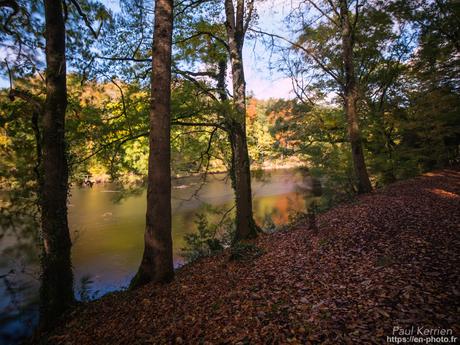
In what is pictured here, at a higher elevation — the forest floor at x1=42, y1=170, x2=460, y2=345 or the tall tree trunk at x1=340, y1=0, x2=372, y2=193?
the tall tree trunk at x1=340, y1=0, x2=372, y2=193

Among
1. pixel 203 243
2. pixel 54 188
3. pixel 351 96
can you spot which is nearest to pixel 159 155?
pixel 54 188

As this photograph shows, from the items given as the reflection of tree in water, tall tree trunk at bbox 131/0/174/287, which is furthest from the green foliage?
the reflection of tree in water

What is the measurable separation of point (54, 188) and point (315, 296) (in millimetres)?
5323

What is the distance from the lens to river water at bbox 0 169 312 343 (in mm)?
9984

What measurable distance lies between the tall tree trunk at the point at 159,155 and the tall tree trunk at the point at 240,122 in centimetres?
307

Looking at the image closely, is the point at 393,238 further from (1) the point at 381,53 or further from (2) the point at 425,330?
(1) the point at 381,53

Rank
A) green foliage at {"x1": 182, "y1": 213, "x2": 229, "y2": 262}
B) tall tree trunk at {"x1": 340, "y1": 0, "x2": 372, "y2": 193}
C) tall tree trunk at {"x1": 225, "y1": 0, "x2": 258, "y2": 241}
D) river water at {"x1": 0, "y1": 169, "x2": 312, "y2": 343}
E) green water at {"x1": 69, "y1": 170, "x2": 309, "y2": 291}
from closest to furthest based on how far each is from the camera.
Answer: tall tree trunk at {"x1": 225, "y1": 0, "x2": 258, "y2": 241} → green foliage at {"x1": 182, "y1": 213, "x2": 229, "y2": 262} → river water at {"x1": 0, "y1": 169, "x2": 312, "y2": 343} → tall tree trunk at {"x1": 340, "y1": 0, "x2": 372, "y2": 193} → green water at {"x1": 69, "y1": 170, "x2": 309, "y2": 291}

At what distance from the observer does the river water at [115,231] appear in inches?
393

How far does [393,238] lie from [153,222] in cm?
474

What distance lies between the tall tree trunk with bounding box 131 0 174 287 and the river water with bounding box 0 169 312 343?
7.41 ft

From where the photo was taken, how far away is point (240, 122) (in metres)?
8.22

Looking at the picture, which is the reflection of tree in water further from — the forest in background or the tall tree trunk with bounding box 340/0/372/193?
the tall tree trunk with bounding box 340/0/372/193

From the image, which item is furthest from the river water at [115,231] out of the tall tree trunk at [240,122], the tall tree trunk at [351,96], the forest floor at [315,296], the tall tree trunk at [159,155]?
the tall tree trunk at [351,96]

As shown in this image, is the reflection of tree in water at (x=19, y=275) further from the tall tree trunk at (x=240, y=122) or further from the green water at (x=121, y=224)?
the tall tree trunk at (x=240, y=122)
